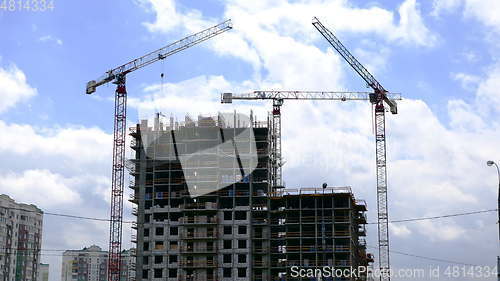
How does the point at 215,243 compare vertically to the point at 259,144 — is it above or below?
below

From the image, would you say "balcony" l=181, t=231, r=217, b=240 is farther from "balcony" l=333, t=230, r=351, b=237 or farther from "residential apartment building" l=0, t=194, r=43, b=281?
"residential apartment building" l=0, t=194, r=43, b=281

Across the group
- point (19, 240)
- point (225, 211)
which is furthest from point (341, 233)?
point (19, 240)

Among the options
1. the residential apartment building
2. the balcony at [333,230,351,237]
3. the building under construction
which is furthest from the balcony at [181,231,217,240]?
the residential apartment building

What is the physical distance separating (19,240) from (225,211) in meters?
79.1

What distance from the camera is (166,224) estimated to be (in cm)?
13125

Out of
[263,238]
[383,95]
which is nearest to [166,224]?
[263,238]

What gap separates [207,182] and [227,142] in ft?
28.9

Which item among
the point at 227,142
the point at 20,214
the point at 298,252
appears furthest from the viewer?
the point at 20,214

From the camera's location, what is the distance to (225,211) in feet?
429

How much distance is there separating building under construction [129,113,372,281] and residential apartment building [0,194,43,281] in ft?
190

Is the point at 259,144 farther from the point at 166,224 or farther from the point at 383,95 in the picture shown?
the point at 383,95

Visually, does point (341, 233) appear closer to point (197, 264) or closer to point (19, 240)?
point (197, 264)

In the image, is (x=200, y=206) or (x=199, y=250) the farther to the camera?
(x=200, y=206)

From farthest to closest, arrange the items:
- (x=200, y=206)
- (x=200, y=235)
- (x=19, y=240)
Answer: (x=19, y=240), (x=200, y=206), (x=200, y=235)
